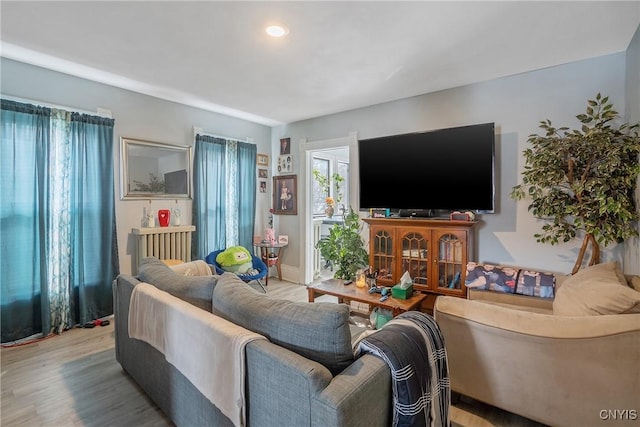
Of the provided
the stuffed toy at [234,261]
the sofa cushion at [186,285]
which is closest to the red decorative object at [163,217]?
the stuffed toy at [234,261]

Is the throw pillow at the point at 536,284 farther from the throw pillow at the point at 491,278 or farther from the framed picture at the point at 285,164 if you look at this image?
the framed picture at the point at 285,164

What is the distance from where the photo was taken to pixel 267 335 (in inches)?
50.9

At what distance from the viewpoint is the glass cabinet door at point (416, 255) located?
10.7 feet

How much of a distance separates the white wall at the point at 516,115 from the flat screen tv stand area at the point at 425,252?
1.02 ft

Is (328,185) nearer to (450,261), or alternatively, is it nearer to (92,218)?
(450,261)

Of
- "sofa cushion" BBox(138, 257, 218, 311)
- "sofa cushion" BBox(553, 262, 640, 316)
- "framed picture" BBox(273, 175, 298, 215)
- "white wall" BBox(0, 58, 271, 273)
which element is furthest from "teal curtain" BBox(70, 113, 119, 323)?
"sofa cushion" BBox(553, 262, 640, 316)

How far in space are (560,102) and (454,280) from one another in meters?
1.92

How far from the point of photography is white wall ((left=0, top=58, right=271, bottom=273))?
9.09ft

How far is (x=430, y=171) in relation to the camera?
3.28 meters

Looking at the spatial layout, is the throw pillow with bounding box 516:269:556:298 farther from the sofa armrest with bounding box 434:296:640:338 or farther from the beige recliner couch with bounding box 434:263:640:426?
the sofa armrest with bounding box 434:296:640:338

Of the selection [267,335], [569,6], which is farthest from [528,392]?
[569,6]

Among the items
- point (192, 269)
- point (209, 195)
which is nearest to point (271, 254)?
point (209, 195)

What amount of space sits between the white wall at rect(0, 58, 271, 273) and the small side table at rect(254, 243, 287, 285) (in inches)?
48.9

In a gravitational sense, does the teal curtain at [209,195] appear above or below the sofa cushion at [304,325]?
above
